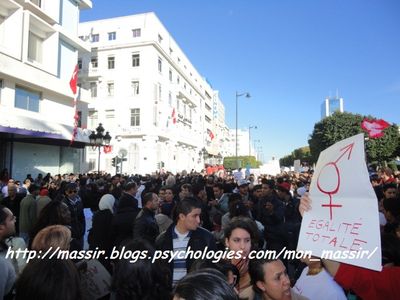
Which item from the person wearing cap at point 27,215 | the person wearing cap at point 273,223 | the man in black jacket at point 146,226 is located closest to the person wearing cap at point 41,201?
the person wearing cap at point 27,215

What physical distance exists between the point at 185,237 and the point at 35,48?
22247mm

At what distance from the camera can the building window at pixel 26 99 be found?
64.4ft

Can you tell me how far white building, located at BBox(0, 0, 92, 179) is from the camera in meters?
18.4

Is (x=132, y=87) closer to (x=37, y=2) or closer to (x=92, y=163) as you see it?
(x=92, y=163)

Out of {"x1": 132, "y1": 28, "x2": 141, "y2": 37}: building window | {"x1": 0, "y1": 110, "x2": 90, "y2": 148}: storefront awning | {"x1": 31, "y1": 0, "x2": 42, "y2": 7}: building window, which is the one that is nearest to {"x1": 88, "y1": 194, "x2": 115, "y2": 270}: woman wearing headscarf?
{"x1": 0, "y1": 110, "x2": 90, "y2": 148}: storefront awning

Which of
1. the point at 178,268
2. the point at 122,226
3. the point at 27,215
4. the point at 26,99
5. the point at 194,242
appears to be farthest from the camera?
the point at 26,99

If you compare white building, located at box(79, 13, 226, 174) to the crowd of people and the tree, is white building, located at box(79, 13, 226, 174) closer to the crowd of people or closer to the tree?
the tree

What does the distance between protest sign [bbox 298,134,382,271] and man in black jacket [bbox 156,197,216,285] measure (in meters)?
1.47

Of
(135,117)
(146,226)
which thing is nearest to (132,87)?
(135,117)

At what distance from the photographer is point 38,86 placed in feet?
67.7

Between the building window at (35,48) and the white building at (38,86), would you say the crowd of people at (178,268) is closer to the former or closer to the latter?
the white building at (38,86)

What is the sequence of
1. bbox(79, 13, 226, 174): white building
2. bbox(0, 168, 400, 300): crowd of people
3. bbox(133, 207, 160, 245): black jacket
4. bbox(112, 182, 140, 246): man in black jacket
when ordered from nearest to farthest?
bbox(0, 168, 400, 300): crowd of people → bbox(133, 207, 160, 245): black jacket → bbox(112, 182, 140, 246): man in black jacket → bbox(79, 13, 226, 174): white building

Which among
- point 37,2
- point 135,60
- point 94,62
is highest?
point 94,62

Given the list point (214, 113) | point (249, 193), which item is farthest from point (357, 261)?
point (214, 113)
